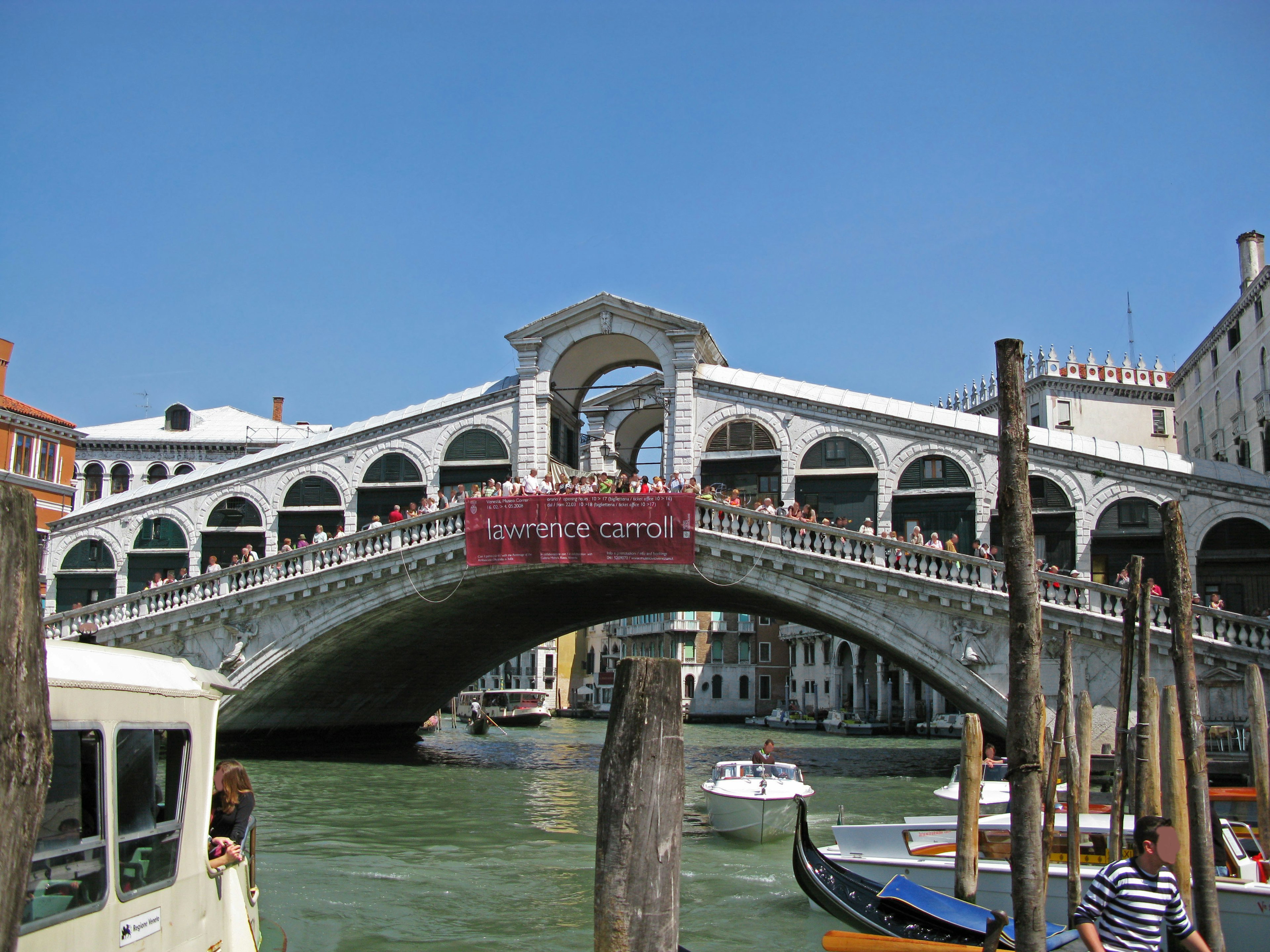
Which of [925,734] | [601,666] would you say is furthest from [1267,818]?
[601,666]

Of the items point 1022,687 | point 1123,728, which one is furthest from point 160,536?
point 1022,687

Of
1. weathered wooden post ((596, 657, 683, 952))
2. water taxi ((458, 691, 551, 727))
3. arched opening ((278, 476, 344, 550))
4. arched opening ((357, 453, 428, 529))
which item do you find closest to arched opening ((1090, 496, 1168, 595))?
arched opening ((357, 453, 428, 529))

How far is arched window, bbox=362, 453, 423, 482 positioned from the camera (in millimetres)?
25781

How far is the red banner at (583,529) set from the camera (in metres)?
20.3

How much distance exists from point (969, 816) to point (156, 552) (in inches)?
901

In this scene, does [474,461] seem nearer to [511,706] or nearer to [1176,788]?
[1176,788]

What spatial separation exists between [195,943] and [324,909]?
18.1ft

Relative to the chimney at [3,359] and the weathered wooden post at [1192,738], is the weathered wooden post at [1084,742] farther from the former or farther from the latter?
the chimney at [3,359]

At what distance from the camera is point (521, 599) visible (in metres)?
24.7

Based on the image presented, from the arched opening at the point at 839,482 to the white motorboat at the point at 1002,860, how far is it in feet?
38.5

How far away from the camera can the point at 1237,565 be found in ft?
68.8

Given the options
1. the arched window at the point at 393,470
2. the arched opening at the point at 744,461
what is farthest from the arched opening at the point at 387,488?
the arched opening at the point at 744,461

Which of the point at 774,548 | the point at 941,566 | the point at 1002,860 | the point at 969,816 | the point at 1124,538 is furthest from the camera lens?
the point at 1124,538

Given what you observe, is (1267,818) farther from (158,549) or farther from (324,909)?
(158,549)
